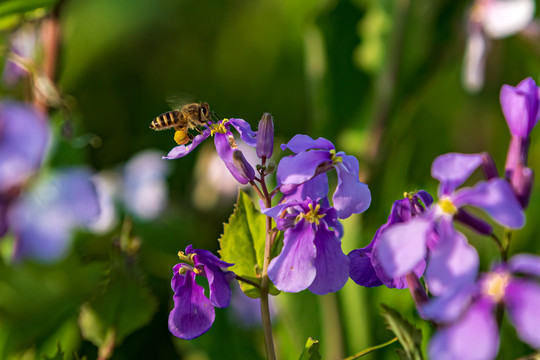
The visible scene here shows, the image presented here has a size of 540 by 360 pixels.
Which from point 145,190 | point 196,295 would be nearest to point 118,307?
point 196,295

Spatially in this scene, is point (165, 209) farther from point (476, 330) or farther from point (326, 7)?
point (476, 330)

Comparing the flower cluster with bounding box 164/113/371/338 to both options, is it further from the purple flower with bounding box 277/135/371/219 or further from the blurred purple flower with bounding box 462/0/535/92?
the blurred purple flower with bounding box 462/0/535/92

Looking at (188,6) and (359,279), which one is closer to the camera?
(359,279)

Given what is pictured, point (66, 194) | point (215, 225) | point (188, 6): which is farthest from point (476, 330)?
point (188, 6)

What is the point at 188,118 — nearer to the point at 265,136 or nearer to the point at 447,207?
the point at 265,136

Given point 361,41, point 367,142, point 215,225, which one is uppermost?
point 361,41

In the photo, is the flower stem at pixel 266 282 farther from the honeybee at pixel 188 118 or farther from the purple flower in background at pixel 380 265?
the honeybee at pixel 188 118
